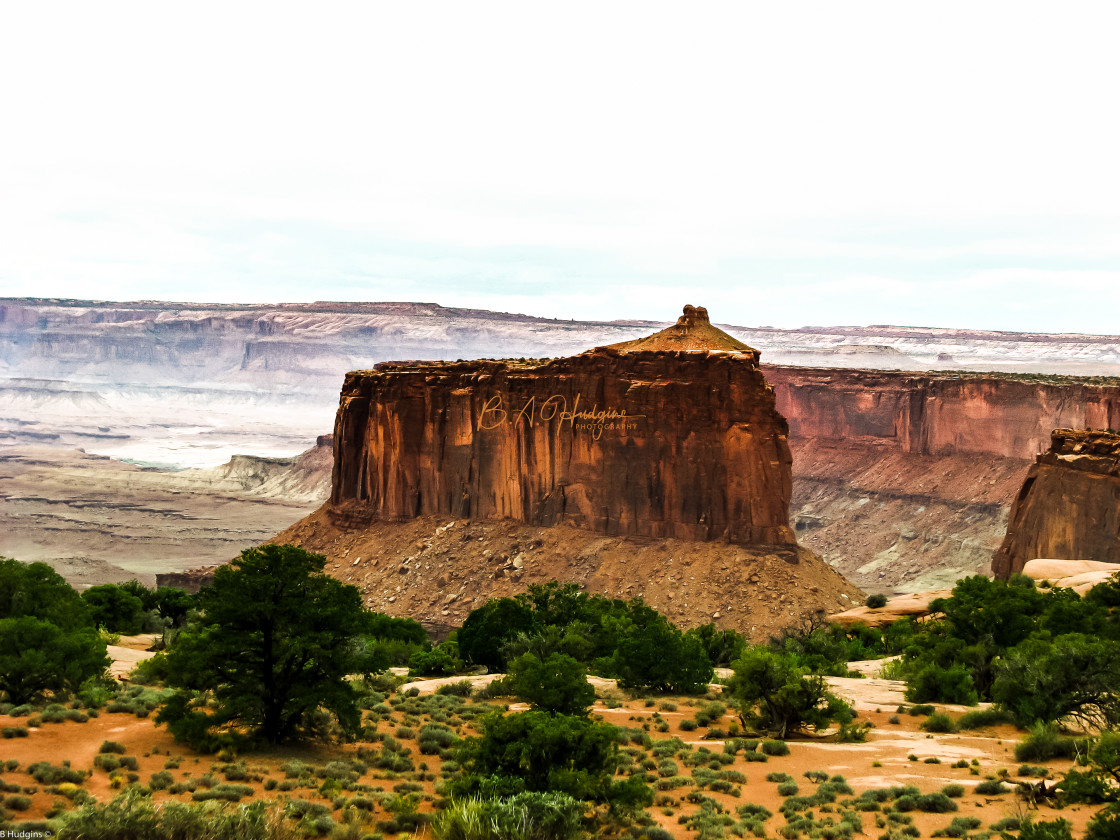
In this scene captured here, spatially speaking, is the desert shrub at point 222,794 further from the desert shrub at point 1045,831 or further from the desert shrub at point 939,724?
the desert shrub at point 939,724

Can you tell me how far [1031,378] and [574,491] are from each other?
5230cm

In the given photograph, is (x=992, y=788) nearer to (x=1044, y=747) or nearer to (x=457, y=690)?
(x=1044, y=747)

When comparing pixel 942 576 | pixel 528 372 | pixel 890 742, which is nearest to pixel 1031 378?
pixel 942 576

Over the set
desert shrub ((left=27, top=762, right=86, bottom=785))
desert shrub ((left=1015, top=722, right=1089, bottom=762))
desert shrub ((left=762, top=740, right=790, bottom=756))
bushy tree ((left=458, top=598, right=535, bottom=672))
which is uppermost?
desert shrub ((left=27, top=762, right=86, bottom=785))

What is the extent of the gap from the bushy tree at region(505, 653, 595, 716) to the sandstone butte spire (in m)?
29.8

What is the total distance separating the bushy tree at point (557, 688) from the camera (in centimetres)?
2658

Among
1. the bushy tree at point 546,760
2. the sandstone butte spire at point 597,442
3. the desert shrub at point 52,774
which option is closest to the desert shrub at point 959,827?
the bushy tree at point 546,760

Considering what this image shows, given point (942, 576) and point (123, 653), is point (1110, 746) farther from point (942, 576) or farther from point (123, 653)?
point (942, 576)

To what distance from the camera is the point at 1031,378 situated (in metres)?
98.4

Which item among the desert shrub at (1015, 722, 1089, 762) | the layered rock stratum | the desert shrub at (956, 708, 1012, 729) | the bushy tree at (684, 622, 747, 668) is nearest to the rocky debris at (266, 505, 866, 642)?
the layered rock stratum

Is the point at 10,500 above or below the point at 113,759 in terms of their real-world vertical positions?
below

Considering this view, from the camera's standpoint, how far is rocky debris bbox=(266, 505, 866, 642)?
5241 centimetres

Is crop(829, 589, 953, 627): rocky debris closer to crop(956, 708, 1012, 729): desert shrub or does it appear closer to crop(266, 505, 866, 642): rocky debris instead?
crop(266, 505, 866, 642): rocky debris

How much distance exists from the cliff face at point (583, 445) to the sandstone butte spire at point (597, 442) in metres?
0.06
